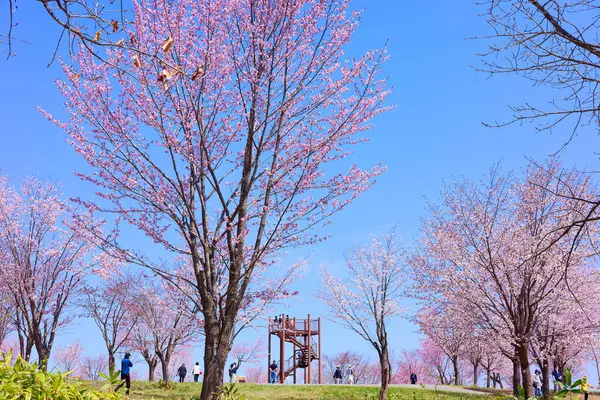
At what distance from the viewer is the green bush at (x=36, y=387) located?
3387 mm

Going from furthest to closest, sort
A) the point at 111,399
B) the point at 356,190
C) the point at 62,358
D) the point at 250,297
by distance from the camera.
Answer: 1. the point at 62,358
2. the point at 250,297
3. the point at 356,190
4. the point at 111,399

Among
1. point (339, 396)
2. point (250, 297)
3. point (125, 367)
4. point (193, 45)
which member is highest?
point (193, 45)

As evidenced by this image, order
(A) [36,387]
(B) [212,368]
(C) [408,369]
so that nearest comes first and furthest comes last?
(A) [36,387] < (B) [212,368] < (C) [408,369]

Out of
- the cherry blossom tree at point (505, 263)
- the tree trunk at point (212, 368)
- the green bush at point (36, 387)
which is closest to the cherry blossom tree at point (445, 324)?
the cherry blossom tree at point (505, 263)

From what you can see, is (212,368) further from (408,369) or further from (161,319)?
(408,369)

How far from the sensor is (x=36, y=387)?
11.6 feet

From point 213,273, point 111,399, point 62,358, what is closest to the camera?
point 111,399

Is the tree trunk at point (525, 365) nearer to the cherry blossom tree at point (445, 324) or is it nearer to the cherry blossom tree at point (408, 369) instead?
the cherry blossom tree at point (445, 324)

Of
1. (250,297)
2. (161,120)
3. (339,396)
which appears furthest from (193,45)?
(339,396)

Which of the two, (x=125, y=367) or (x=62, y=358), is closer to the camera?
(x=125, y=367)

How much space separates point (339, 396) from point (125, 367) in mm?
6670

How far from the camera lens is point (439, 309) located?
70.8 ft

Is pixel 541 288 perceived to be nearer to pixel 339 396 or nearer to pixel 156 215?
pixel 339 396

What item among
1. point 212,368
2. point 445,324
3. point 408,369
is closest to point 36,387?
point 212,368
